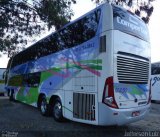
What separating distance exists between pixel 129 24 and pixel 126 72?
160cm

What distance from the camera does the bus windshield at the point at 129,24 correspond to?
793cm

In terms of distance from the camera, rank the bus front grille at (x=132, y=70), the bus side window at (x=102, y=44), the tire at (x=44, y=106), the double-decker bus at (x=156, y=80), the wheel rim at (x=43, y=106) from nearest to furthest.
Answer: the bus side window at (x=102, y=44), the bus front grille at (x=132, y=70), the tire at (x=44, y=106), the wheel rim at (x=43, y=106), the double-decker bus at (x=156, y=80)

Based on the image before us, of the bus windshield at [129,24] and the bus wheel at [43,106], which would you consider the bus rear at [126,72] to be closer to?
the bus windshield at [129,24]

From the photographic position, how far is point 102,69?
7.55m

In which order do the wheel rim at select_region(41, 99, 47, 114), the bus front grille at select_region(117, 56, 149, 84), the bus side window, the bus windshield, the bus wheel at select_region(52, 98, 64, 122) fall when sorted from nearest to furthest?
the bus side window, the bus front grille at select_region(117, 56, 149, 84), the bus windshield, the bus wheel at select_region(52, 98, 64, 122), the wheel rim at select_region(41, 99, 47, 114)

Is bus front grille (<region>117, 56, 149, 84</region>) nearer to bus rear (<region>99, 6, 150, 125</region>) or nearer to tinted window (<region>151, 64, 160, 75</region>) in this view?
bus rear (<region>99, 6, 150, 125</region>)

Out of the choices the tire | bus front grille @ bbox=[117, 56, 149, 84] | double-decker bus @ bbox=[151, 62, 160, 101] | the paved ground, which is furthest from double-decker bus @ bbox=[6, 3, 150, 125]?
double-decker bus @ bbox=[151, 62, 160, 101]

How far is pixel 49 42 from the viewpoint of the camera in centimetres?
1152

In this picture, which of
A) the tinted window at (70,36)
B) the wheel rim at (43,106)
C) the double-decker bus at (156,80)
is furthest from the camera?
the double-decker bus at (156,80)

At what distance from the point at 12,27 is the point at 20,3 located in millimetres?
2163

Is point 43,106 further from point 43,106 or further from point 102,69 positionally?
point 102,69

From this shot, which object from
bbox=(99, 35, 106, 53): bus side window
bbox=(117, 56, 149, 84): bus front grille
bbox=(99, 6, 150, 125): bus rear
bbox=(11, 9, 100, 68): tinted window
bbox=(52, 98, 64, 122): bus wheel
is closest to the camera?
bbox=(99, 6, 150, 125): bus rear

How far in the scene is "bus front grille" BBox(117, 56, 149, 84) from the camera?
7.74 metres

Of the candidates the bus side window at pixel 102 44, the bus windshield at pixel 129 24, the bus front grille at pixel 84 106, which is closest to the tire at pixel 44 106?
the bus front grille at pixel 84 106
